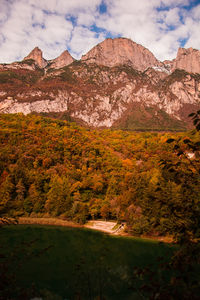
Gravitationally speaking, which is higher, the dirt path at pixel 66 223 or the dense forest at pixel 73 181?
the dense forest at pixel 73 181

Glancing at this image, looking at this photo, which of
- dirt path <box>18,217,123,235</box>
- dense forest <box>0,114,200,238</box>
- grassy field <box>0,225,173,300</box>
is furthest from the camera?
dense forest <box>0,114,200,238</box>

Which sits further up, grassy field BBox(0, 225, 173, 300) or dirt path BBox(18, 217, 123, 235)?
grassy field BBox(0, 225, 173, 300)

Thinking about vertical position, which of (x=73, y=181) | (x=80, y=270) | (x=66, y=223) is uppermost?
(x=73, y=181)

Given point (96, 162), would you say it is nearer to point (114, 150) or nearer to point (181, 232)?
point (114, 150)

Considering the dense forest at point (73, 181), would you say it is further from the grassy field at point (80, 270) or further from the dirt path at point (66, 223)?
the grassy field at point (80, 270)

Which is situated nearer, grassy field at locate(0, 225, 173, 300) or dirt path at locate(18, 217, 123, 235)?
grassy field at locate(0, 225, 173, 300)

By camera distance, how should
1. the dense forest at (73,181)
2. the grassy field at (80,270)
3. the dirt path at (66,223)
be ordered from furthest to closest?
the dense forest at (73,181) → the dirt path at (66,223) → the grassy field at (80,270)

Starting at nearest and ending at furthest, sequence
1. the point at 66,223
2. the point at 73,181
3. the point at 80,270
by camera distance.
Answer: the point at 80,270
the point at 66,223
the point at 73,181

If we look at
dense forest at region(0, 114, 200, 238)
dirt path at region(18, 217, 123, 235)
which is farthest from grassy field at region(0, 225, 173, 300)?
dirt path at region(18, 217, 123, 235)

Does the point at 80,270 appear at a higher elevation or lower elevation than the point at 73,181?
lower

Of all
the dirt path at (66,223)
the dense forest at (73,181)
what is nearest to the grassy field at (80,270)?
the dense forest at (73,181)

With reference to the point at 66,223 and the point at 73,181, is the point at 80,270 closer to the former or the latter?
the point at 66,223

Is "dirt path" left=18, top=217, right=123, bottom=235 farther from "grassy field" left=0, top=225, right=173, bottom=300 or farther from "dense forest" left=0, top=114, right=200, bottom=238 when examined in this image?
"grassy field" left=0, top=225, right=173, bottom=300

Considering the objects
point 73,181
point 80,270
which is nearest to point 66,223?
point 73,181
